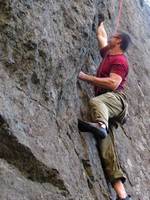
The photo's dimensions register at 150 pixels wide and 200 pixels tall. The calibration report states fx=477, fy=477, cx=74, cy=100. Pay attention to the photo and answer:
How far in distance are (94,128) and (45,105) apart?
3.21 feet

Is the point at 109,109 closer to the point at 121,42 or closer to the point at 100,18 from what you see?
the point at 121,42

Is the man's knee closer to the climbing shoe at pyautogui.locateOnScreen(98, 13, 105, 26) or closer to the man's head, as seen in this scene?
the man's head

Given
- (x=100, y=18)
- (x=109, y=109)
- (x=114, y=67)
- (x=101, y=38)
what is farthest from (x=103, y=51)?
(x=109, y=109)

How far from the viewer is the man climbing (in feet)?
19.0

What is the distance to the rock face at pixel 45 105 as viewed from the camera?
4.25 meters

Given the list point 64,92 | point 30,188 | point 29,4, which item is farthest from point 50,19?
point 30,188

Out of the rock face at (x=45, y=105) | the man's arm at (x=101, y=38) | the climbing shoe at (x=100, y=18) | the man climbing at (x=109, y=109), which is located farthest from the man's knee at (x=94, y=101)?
the climbing shoe at (x=100, y=18)

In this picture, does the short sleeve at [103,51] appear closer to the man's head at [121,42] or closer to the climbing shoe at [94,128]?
the man's head at [121,42]

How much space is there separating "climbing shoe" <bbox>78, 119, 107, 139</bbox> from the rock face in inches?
4.0

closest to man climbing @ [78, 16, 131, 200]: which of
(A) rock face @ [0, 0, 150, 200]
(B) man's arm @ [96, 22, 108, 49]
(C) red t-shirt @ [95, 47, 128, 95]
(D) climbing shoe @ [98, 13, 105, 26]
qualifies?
(C) red t-shirt @ [95, 47, 128, 95]

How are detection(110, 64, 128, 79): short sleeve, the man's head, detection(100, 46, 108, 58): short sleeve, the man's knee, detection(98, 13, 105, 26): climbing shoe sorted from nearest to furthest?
the man's knee
detection(110, 64, 128, 79): short sleeve
the man's head
detection(100, 46, 108, 58): short sleeve
detection(98, 13, 105, 26): climbing shoe

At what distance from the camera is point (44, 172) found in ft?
14.5

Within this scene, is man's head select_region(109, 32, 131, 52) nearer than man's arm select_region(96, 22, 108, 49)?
Yes

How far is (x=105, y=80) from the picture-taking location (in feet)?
20.1
